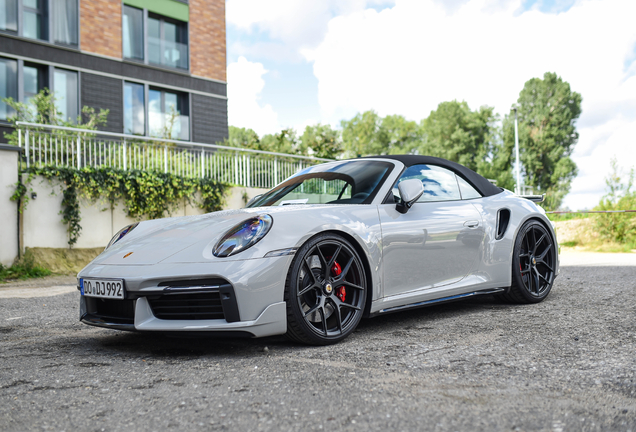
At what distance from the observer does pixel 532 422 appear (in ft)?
6.53

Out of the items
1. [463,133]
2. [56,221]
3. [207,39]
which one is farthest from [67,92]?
[463,133]

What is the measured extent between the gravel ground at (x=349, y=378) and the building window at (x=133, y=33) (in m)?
14.8

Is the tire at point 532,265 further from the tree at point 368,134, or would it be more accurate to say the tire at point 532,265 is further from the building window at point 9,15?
the tree at point 368,134

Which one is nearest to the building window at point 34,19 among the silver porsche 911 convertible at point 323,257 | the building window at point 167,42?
the building window at point 167,42

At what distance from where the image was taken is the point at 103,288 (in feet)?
10.9

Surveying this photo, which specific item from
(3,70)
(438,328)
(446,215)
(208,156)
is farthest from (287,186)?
(3,70)

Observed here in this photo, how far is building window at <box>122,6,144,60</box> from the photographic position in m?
17.2

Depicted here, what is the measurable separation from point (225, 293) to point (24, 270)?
800 cm

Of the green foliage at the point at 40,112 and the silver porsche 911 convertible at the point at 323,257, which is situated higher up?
the green foliage at the point at 40,112

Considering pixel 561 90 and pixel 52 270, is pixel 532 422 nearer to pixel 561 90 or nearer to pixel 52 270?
pixel 52 270

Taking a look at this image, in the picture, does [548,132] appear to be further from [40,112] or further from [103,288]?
[103,288]

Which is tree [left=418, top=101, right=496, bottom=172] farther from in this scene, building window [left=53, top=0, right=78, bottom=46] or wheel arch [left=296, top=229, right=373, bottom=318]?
wheel arch [left=296, top=229, right=373, bottom=318]

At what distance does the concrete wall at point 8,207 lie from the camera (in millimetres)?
9555

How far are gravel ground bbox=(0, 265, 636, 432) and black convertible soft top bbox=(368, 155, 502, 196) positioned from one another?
1151 mm
